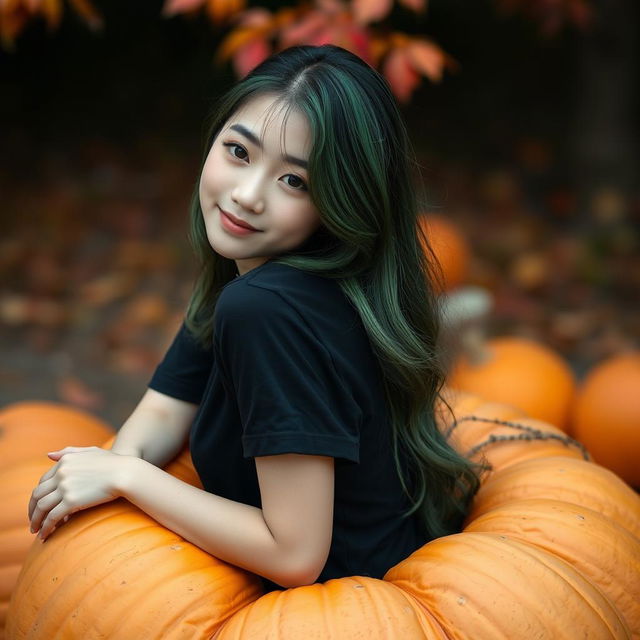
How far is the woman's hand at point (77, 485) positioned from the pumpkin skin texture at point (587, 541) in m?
0.81

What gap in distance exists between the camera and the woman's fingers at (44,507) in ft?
5.90

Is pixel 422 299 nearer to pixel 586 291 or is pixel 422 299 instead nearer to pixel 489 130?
pixel 586 291

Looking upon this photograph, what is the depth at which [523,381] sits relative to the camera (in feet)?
11.5

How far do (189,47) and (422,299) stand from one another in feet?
16.7

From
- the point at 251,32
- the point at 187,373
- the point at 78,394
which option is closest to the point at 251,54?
the point at 251,32

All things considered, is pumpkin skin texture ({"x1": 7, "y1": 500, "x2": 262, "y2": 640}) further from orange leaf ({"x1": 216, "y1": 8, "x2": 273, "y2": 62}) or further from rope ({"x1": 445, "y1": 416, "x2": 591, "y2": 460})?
orange leaf ({"x1": 216, "y1": 8, "x2": 273, "y2": 62})

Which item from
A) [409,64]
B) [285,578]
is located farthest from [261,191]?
[409,64]

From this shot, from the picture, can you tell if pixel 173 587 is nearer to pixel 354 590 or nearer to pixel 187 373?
pixel 354 590

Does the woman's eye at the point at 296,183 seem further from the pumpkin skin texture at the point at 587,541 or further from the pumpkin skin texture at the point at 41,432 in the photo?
the pumpkin skin texture at the point at 41,432

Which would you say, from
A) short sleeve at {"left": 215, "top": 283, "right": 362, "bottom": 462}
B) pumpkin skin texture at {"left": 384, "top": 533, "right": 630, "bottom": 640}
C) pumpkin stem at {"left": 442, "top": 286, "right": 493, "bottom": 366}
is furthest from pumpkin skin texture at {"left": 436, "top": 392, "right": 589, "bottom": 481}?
pumpkin stem at {"left": 442, "top": 286, "right": 493, "bottom": 366}

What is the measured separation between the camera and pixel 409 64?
3225 mm

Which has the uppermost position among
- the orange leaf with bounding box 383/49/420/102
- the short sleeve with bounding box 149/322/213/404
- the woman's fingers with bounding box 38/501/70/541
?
the orange leaf with bounding box 383/49/420/102

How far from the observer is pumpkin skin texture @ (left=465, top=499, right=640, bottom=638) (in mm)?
1909

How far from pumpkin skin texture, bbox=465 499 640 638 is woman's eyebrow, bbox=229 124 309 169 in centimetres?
90
